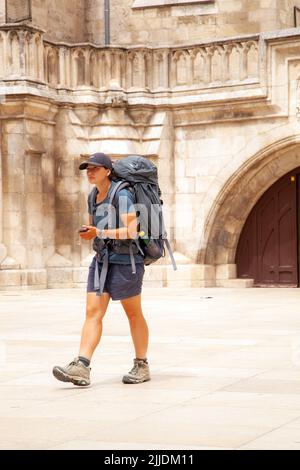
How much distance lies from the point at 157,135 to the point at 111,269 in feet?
45.5

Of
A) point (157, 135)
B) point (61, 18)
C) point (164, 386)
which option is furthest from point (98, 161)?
point (61, 18)

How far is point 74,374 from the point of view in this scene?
7.82m

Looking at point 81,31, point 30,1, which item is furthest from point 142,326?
point 81,31

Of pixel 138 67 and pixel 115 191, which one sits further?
pixel 138 67

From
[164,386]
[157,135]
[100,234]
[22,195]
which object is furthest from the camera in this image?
[157,135]

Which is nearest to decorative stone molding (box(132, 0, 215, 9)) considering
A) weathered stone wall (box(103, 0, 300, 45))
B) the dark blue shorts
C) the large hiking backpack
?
weathered stone wall (box(103, 0, 300, 45))

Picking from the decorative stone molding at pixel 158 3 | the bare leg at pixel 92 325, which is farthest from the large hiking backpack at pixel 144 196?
the decorative stone molding at pixel 158 3

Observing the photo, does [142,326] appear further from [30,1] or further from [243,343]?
[30,1]

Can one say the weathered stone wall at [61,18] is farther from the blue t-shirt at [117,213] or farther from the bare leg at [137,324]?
the bare leg at [137,324]

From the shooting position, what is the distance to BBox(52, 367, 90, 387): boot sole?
7.77 meters

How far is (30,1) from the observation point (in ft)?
73.8

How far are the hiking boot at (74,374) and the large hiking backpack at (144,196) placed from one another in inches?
38.9

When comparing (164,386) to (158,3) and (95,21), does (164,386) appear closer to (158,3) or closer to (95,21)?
(158,3)

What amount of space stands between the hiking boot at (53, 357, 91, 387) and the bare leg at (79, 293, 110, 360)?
0.46ft
